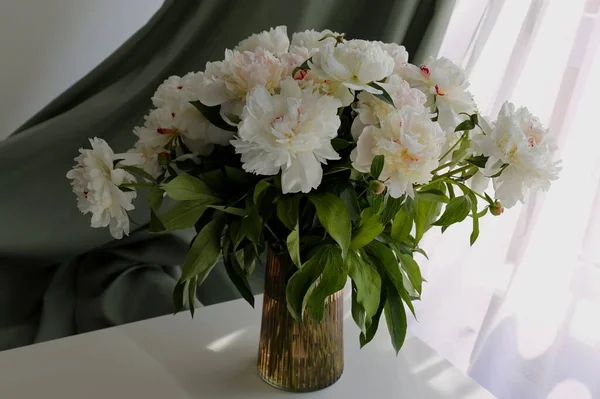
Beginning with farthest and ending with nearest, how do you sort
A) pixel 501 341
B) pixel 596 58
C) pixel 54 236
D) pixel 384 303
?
pixel 54 236 → pixel 501 341 → pixel 596 58 → pixel 384 303

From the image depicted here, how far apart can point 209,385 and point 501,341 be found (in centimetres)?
54

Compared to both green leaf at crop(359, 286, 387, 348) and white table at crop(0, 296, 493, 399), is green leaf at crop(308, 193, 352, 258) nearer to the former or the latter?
green leaf at crop(359, 286, 387, 348)

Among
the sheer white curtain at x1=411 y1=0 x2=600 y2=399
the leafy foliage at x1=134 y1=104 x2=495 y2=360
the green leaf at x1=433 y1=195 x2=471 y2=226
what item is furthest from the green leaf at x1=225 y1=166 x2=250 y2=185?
the sheer white curtain at x1=411 y1=0 x2=600 y2=399

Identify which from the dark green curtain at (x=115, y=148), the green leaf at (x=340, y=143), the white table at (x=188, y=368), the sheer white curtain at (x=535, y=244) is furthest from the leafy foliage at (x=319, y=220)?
the dark green curtain at (x=115, y=148)

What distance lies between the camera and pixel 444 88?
0.65 metres

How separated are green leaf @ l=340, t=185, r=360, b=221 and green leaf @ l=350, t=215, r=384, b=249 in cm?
1

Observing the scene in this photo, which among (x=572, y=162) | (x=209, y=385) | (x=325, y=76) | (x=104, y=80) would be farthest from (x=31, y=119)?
(x=572, y=162)

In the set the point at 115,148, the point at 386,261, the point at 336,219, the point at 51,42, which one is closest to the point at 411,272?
the point at 386,261

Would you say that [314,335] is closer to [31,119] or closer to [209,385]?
[209,385]

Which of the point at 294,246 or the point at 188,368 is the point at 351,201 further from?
the point at 188,368

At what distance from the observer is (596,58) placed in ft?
3.18

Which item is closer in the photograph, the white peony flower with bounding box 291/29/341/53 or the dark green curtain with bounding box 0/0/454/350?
the white peony flower with bounding box 291/29/341/53

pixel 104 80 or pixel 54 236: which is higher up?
pixel 104 80

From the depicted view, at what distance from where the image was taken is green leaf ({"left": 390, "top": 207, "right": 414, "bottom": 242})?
694mm
